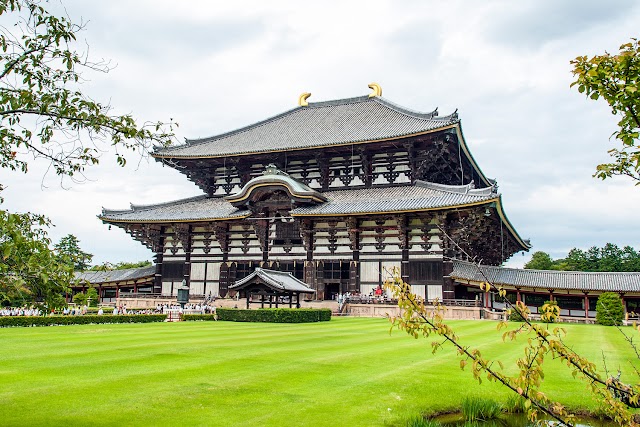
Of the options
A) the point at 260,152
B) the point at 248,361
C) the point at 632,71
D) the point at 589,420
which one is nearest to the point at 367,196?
the point at 260,152

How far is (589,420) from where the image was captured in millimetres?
10203

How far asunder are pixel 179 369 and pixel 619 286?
110 feet

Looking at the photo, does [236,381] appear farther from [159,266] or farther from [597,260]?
[597,260]

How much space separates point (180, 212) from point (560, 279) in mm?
30926

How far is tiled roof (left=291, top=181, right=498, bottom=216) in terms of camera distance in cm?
3462

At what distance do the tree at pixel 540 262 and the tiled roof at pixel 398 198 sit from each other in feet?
186

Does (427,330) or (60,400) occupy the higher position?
(427,330)

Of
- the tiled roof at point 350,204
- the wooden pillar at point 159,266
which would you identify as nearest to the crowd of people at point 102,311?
the wooden pillar at point 159,266

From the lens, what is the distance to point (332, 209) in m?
38.2

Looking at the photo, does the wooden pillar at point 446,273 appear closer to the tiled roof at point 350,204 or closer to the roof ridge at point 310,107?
the tiled roof at point 350,204

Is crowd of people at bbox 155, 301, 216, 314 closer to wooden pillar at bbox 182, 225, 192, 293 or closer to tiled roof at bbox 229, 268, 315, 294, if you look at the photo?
wooden pillar at bbox 182, 225, 192, 293

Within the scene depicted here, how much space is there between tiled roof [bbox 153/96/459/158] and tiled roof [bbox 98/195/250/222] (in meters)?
4.50

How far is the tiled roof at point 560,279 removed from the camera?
117 feet

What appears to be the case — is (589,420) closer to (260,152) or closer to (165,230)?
(260,152)
